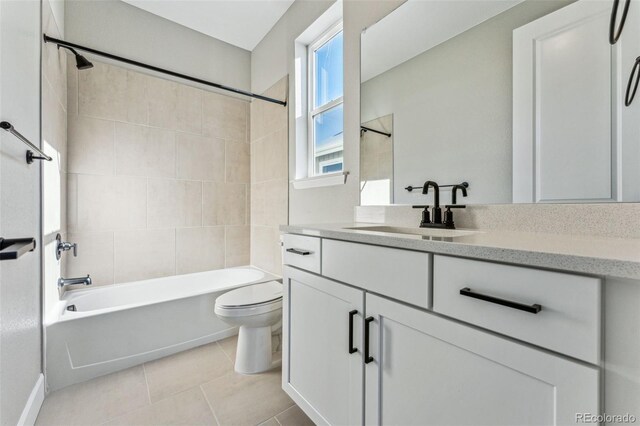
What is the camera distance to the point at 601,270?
0.48 meters

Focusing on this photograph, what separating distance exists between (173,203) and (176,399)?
160cm

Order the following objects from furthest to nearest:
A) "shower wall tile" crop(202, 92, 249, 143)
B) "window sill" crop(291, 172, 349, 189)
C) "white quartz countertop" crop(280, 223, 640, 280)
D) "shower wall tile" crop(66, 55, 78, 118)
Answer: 1. "shower wall tile" crop(202, 92, 249, 143)
2. "shower wall tile" crop(66, 55, 78, 118)
3. "window sill" crop(291, 172, 349, 189)
4. "white quartz countertop" crop(280, 223, 640, 280)

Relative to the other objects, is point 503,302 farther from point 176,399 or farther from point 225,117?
point 225,117

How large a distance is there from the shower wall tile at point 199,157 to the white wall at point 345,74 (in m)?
0.77

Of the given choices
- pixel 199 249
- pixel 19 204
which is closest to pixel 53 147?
pixel 19 204

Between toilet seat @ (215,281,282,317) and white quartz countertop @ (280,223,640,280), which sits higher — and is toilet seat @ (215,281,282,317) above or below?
below

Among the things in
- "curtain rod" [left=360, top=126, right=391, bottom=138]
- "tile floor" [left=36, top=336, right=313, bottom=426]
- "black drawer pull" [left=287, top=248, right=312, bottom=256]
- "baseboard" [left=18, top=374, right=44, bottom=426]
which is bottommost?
"tile floor" [left=36, top=336, right=313, bottom=426]

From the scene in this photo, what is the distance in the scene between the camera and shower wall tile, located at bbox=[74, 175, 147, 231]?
2.14 m

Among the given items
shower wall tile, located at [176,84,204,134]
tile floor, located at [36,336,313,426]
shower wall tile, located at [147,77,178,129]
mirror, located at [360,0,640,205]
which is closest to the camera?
mirror, located at [360,0,640,205]

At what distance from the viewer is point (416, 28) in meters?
1.41

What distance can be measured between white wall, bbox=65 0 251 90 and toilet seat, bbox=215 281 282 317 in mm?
2094

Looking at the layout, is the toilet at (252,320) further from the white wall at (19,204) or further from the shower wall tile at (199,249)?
the shower wall tile at (199,249)

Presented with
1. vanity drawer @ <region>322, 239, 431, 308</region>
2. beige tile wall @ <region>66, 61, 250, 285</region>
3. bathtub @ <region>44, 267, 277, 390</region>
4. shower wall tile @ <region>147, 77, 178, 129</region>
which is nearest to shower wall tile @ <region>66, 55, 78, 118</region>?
beige tile wall @ <region>66, 61, 250, 285</region>

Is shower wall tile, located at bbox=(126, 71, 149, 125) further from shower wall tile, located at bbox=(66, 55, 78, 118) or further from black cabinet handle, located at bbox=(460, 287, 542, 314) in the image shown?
black cabinet handle, located at bbox=(460, 287, 542, 314)
